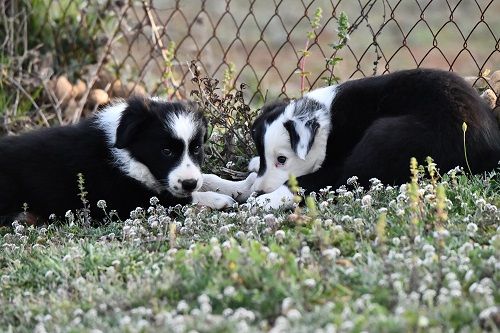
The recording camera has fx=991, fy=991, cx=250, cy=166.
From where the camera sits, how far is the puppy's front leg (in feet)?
20.2

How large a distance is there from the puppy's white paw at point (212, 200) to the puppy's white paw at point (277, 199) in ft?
1.06

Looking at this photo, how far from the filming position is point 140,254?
14.5ft

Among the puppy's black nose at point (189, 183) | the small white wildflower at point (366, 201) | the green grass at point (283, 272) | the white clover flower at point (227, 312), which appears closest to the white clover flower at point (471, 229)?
the green grass at point (283, 272)

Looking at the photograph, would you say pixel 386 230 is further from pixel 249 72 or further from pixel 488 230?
pixel 249 72

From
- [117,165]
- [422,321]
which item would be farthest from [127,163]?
[422,321]

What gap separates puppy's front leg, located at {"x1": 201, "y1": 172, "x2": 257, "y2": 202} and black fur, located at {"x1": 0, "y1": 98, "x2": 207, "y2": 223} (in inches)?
15.9

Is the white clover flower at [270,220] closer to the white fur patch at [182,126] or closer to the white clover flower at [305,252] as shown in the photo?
the white clover flower at [305,252]

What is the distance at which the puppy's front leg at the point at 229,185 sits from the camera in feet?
20.2

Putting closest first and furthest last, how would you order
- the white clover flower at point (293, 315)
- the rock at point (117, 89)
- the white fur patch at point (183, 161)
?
→ 1. the white clover flower at point (293, 315)
2. the white fur patch at point (183, 161)
3. the rock at point (117, 89)

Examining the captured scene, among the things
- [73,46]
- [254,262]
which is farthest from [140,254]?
[73,46]

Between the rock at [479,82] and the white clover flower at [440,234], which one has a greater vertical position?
the white clover flower at [440,234]

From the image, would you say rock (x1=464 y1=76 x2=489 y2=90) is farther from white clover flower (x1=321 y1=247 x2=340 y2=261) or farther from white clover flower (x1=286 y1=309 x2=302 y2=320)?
white clover flower (x1=286 y1=309 x2=302 y2=320)

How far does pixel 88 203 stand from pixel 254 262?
2.29m

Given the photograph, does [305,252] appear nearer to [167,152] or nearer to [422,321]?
[422,321]
